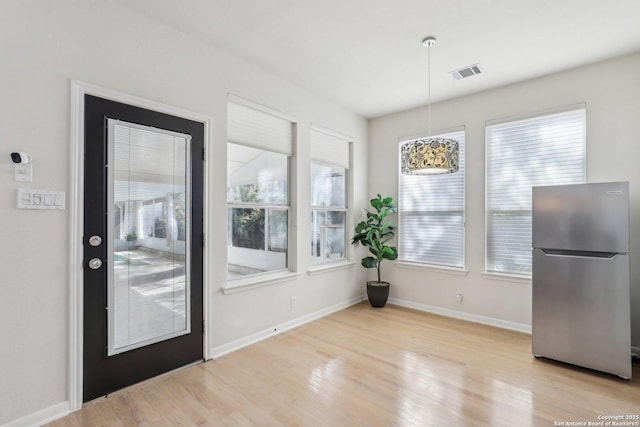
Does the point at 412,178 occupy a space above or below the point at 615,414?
above

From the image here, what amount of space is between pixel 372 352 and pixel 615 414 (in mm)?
1770

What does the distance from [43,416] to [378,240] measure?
150 inches

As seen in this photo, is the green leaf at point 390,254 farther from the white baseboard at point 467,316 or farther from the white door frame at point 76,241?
the white door frame at point 76,241

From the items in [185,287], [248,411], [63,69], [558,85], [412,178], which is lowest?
[248,411]

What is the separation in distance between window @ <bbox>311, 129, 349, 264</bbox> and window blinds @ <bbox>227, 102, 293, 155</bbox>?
0.52 m

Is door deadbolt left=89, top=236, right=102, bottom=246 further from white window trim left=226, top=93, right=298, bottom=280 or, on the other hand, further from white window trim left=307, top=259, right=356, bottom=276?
white window trim left=307, top=259, right=356, bottom=276

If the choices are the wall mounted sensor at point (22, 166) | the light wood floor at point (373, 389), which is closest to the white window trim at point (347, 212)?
the light wood floor at point (373, 389)

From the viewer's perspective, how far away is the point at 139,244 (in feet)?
8.14

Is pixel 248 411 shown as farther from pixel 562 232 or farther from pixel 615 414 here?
pixel 562 232

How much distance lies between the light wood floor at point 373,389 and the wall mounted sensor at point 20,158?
5.47 feet

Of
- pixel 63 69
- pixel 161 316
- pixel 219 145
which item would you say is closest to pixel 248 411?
pixel 161 316

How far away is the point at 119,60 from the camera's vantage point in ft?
7.82

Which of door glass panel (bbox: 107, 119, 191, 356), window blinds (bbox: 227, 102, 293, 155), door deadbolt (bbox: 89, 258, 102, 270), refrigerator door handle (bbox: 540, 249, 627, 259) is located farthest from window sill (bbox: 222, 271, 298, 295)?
refrigerator door handle (bbox: 540, 249, 627, 259)

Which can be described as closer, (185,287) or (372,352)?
(185,287)
